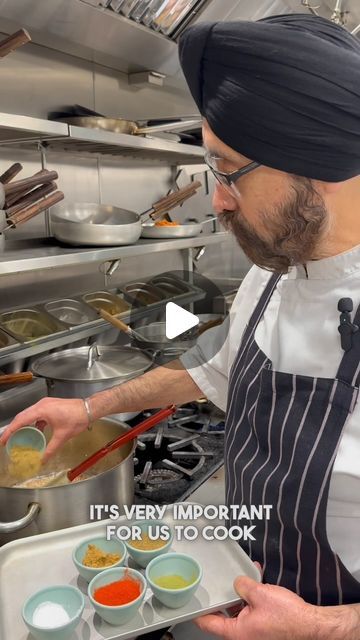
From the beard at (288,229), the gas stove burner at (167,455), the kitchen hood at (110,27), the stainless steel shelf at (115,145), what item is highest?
the kitchen hood at (110,27)

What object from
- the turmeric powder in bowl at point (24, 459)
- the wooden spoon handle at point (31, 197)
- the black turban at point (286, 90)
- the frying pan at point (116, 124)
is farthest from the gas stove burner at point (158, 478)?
the frying pan at point (116, 124)

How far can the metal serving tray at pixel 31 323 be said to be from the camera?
1616 mm

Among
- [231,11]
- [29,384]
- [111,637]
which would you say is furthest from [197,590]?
[231,11]

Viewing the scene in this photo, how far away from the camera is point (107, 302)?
1988 mm

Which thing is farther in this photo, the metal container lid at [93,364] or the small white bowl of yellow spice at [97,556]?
the metal container lid at [93,364]

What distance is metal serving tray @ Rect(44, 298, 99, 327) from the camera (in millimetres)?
1799

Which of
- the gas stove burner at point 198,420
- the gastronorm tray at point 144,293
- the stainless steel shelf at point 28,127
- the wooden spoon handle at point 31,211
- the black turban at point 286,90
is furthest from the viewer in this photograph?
the gastronorm tray at point 144,293

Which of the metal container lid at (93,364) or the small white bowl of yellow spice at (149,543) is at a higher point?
the metal container lid at (93,364)

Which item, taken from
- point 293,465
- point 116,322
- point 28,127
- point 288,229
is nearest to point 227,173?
point 288,229

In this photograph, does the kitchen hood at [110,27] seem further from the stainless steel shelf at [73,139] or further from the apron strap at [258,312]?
the apron strap at [258,312]

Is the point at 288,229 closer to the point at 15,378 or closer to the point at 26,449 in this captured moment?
the point at 26,449

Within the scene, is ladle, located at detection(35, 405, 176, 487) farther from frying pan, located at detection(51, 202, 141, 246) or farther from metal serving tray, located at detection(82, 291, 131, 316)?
metal serving tray, located at detection(82, 291, 131, 316)

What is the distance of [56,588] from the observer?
765 mm

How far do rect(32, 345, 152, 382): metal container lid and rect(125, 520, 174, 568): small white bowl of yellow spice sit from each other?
522 millimetres
